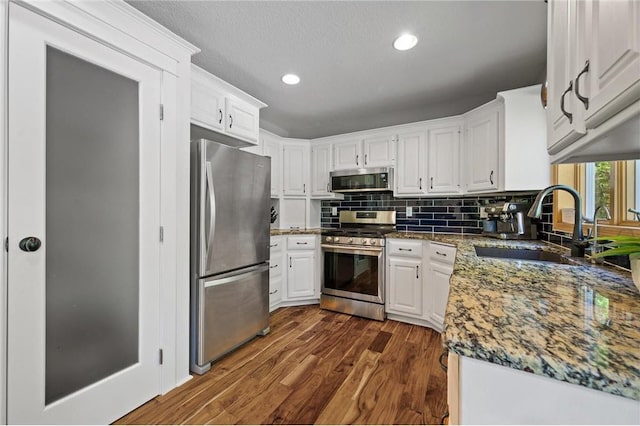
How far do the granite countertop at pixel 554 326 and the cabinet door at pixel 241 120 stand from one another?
6.55 feet

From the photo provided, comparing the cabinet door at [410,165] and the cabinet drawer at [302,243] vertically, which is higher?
the cabinet door at [410,165]

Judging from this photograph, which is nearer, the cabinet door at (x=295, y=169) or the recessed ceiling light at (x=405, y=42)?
the recessed ceiling light at (x=405, y=42)

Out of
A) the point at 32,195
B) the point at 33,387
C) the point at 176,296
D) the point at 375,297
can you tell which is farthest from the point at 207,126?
the point at 375,297

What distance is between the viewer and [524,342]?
479 millimetres

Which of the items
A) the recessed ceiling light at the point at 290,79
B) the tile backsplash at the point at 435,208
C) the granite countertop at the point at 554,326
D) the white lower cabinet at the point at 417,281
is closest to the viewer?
the granite countertop at the point at 554,326

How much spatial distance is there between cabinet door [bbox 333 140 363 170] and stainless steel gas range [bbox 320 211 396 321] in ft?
2.83

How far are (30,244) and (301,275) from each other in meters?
2.34

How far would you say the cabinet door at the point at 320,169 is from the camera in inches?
136

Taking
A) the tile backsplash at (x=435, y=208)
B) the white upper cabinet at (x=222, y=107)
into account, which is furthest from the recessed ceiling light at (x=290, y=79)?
the tile backsplash at (x=435, y=208)

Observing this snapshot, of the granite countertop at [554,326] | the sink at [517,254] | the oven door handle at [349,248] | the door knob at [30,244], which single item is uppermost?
the door knob at [30,244]

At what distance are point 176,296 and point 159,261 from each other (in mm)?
268

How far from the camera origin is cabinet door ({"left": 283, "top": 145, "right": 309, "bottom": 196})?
3.45 metres

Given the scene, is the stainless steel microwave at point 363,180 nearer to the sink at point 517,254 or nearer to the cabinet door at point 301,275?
the cabinet door at point 301,275

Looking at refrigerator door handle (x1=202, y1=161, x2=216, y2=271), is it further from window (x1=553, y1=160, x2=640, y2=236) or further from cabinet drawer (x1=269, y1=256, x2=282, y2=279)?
window (x1=553, y1=160, x2=640, y2=236)
